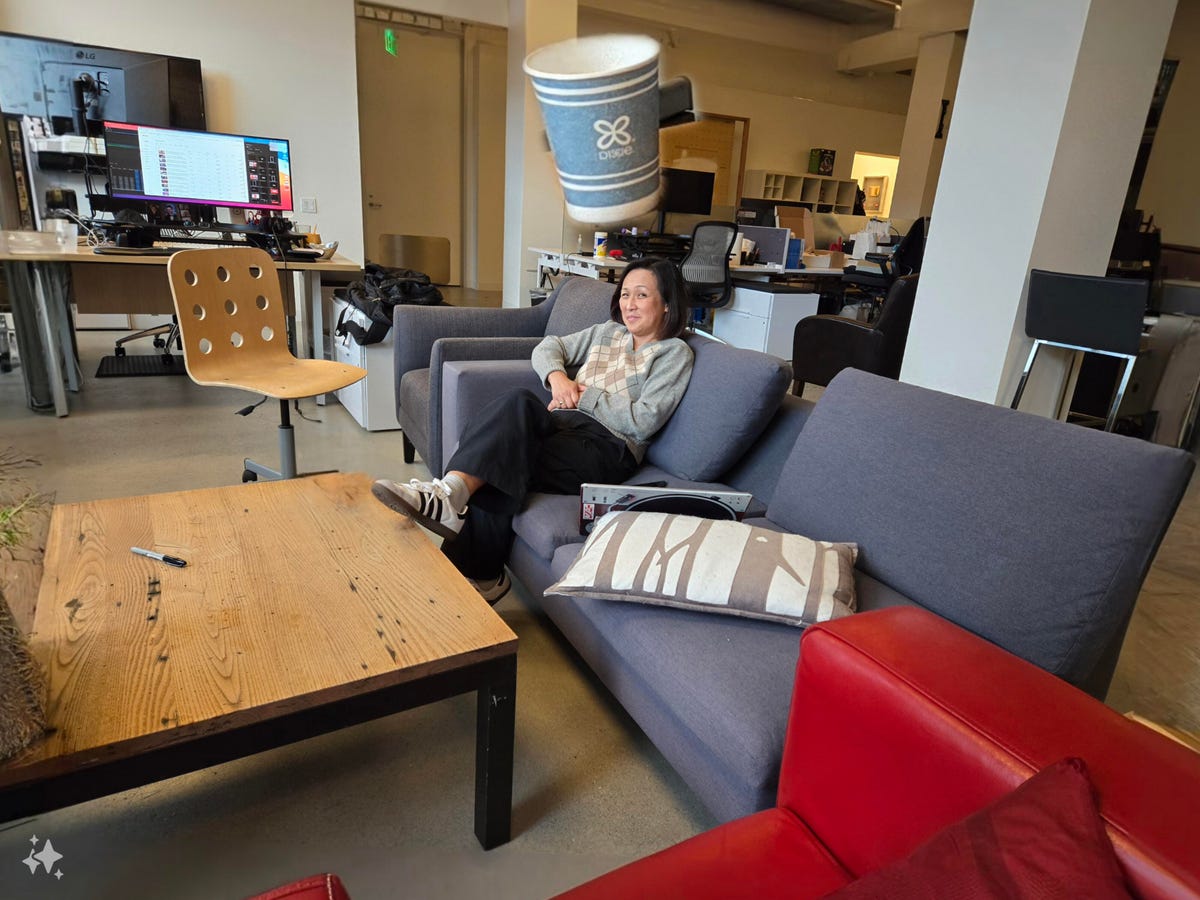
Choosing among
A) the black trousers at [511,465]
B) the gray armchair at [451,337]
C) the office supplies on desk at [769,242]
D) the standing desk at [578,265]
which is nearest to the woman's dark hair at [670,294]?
the black trousers at [511,465]

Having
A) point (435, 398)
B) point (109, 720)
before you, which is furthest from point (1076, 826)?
point (435, 398)

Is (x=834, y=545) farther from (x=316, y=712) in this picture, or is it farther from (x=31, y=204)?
(x=31, y=204)

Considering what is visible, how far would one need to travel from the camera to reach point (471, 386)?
2166 millimetres

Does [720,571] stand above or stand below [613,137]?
below

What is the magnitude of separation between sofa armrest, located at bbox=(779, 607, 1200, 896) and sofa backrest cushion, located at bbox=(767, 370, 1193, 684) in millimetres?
304

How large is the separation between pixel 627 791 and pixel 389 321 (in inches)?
93.8

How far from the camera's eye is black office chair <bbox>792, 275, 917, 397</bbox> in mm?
3508

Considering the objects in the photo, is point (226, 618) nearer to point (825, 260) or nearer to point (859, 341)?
point (859, 341)

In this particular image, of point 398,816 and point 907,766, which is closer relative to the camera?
point 907,766

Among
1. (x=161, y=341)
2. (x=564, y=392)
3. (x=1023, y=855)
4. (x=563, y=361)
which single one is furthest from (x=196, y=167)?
(x=1023, y=855)

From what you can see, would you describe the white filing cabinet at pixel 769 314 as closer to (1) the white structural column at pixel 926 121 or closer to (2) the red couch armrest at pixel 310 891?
(1) the white structural column at pixel 926 121

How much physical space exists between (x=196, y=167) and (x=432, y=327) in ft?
5.34

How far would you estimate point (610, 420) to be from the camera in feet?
6.61

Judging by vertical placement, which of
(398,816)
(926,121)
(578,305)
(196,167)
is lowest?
(398,816)
